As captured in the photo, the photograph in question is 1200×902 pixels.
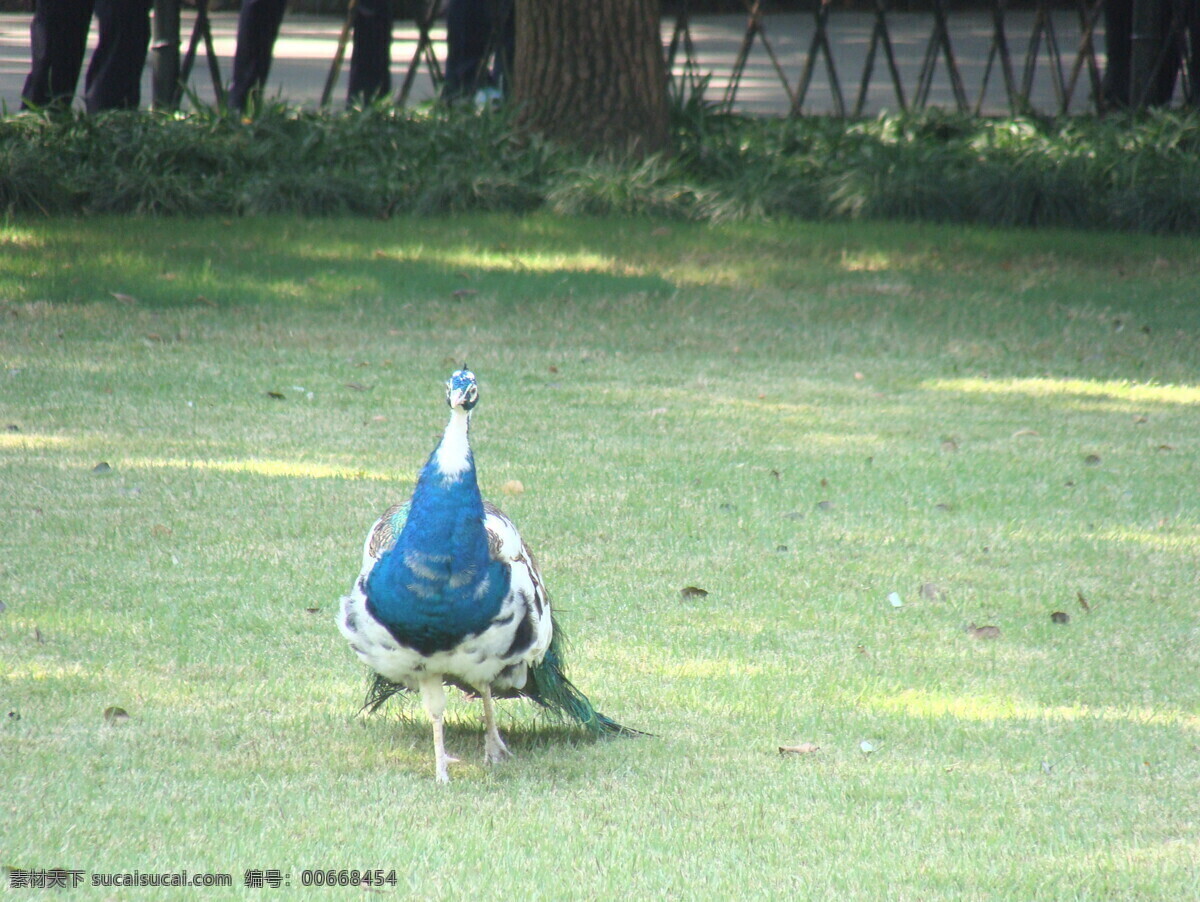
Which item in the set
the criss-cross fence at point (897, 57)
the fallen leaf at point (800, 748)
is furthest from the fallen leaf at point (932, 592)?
the criss-cross fence at point (897, 57)

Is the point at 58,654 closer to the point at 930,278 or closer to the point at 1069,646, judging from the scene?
the point at 1069,646

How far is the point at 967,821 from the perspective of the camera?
411 centimetres

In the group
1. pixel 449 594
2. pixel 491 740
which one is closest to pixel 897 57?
pixel 491 740

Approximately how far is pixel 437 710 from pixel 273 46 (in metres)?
13.7

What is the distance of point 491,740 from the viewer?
4.61 meters

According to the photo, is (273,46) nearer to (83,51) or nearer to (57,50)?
(83,51)

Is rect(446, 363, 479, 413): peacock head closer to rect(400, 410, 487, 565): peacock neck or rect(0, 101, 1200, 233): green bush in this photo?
rect(400, 410, 487, 565): peacock neck

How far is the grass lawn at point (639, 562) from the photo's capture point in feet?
13.1

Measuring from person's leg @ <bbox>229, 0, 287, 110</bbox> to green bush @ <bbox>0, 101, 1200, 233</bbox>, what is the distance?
96cm

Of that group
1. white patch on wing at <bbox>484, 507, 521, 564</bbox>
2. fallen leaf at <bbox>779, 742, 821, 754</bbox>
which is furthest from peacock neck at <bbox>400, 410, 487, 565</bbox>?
fallen leaf at <bbox>779, 742, 821, 754</bbox>

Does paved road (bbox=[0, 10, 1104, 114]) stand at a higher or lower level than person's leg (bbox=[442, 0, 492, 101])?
lower

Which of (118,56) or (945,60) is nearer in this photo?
(118,56)

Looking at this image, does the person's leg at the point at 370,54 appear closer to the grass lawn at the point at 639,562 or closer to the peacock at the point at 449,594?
the grass lawn at the point at 639,562

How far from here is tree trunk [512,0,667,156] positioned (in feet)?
46.4
